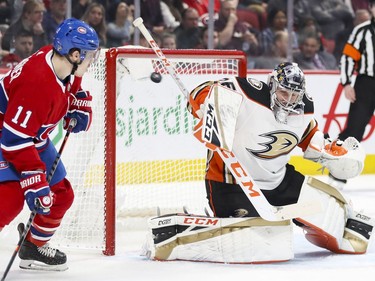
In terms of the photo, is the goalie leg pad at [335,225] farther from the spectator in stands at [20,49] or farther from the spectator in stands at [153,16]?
the spectator in stands at [153,16]

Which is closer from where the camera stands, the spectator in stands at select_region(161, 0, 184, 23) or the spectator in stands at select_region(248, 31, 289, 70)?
the spectator in stands at select_region(161, 0, 184, 23)

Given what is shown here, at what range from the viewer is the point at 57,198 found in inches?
140

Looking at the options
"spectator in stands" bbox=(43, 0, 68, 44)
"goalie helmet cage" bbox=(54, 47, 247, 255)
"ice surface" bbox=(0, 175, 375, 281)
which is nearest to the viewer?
"ice surface" bbox=(0, 175, 375, 281)

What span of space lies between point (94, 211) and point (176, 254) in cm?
52

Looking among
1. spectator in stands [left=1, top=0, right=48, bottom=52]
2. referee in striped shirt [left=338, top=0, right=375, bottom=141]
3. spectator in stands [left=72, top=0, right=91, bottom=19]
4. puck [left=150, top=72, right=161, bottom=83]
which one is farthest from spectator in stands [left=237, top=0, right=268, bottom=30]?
puck [left=150, top=72, right=161, bottom=83]

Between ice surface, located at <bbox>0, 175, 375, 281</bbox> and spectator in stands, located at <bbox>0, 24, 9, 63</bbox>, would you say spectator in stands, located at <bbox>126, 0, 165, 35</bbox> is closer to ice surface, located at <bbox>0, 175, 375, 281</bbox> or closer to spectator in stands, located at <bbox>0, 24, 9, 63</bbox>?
spectator in stands, located at <bbox>0, 24, 9, 63</bbox>

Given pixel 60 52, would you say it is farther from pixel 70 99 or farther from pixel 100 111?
pixel 100 111

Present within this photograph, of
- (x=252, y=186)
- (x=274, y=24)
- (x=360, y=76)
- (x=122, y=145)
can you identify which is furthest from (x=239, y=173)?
(x=274, y=24)

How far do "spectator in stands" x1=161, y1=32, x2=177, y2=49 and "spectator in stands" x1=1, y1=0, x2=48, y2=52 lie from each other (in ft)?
2.77

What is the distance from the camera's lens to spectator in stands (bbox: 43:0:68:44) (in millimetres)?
5961

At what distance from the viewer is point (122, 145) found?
15.9ft

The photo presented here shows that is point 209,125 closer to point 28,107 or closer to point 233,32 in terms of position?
point 28,107

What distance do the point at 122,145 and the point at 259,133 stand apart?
3.86 feet

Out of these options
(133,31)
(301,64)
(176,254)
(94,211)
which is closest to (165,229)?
(176,254)
